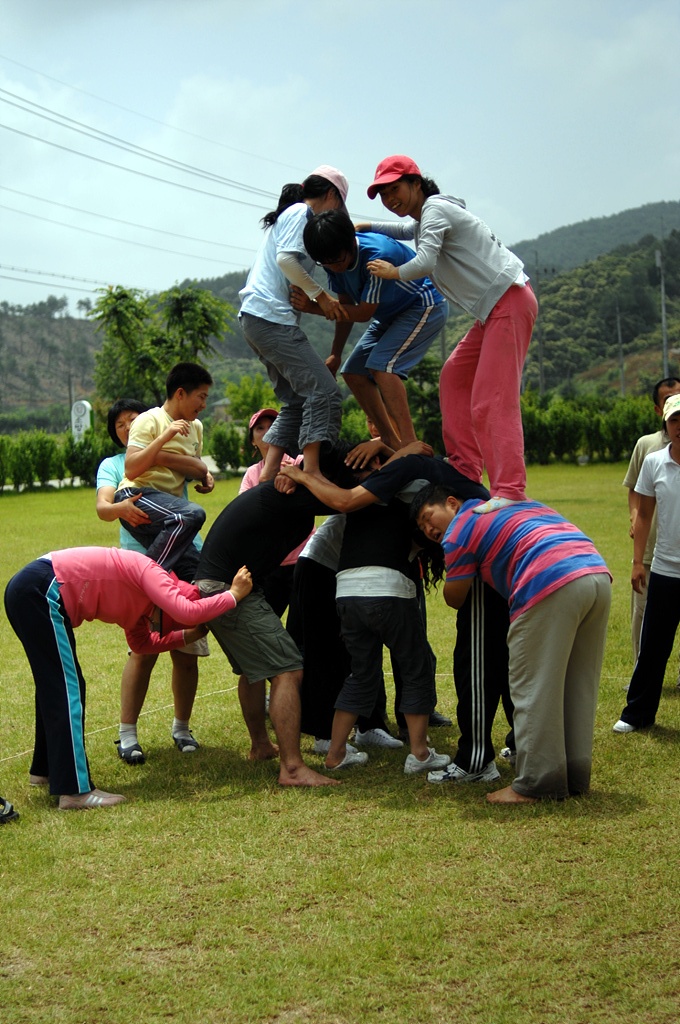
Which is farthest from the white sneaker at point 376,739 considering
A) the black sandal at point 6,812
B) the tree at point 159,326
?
the tree at point 159,326

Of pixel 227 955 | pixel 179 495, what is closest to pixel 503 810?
pixel 227 955

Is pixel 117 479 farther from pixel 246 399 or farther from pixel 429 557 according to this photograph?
pixel 246 399

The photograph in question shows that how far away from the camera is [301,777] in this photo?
18.1 ft

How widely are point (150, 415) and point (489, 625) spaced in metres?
A: 2.38

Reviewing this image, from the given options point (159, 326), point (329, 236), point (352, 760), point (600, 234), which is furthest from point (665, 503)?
point (600, 234)

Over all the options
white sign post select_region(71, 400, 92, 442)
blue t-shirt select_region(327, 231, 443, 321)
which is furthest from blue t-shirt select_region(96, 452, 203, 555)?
white sign post select_region(71, 400, 92, 442)

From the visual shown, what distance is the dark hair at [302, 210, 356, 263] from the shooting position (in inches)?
213

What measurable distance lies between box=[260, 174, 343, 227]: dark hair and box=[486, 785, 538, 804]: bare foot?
10.8ft

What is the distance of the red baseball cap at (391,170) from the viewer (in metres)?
5.43

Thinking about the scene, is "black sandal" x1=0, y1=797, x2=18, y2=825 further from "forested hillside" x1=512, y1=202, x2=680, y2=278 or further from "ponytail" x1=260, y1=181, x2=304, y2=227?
"forested hillside" x1=512, y1=202, x2=680, y2=278

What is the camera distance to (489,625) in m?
5.35

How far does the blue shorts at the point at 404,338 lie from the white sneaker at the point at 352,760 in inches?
86.7

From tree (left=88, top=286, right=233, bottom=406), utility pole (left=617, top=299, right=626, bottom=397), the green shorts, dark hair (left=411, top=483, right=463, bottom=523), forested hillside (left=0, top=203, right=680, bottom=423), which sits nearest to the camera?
dark hair (left=411, top=483, right=463, bottom=523)

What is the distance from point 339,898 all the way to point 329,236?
3244mm
